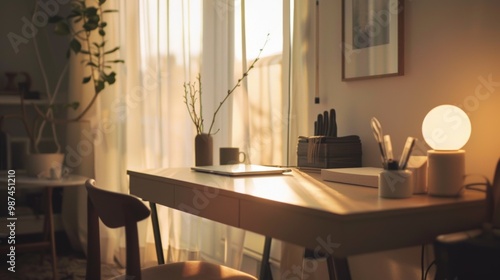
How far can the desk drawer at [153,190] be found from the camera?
1811mm

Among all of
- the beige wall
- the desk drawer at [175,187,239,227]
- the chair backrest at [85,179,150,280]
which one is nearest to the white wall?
the beige wall

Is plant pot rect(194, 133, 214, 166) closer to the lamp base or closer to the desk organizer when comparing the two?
the desk organizer

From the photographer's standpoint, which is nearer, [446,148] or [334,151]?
[446,148]

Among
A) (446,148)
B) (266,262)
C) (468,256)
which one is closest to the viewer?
(468,256)

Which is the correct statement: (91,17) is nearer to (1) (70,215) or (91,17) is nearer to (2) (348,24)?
(1) (70,215)

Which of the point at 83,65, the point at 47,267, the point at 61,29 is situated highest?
the point at 61,29

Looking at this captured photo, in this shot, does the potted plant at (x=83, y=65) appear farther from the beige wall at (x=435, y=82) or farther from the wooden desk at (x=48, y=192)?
the beige wall at (x=435, y=82)

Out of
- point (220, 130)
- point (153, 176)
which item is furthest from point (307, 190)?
point (220, 130)

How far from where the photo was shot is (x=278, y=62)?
7.89 feet

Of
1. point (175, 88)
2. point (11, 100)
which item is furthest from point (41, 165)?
point (175, 88)

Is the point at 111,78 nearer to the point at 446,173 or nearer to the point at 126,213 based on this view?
the point at 126,213

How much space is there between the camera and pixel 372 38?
1.84 meters

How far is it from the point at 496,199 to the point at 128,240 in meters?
0.87

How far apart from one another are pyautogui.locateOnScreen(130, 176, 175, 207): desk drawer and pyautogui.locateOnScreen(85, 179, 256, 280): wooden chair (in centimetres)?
23
